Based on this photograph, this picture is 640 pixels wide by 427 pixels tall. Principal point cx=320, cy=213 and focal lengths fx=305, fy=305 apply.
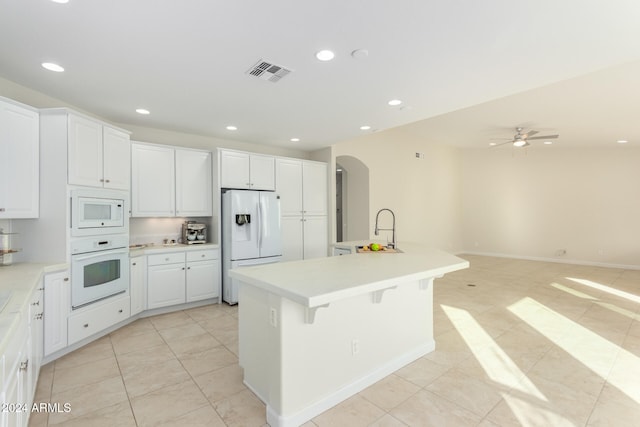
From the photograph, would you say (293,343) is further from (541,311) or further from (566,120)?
(566,120)

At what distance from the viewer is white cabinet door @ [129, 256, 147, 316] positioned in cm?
373

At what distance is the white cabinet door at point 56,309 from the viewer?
2705 millimetres

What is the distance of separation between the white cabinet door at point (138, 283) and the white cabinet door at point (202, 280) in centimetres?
54

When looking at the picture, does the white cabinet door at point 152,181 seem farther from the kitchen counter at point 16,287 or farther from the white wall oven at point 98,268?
the kitchen counter at point 16,287

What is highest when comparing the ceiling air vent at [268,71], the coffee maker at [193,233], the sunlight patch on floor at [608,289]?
the ceiling air vent at [268,71]

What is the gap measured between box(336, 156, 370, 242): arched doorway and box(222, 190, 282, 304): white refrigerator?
224 cm

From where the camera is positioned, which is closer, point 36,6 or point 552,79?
point 36,6

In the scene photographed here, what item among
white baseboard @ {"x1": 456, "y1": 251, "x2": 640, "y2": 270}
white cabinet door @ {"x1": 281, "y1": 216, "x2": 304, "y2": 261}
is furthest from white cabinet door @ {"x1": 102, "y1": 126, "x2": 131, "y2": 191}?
white baseboard @ {"x1": 456, "y1": 251, "x2": 640, "y2": 270}

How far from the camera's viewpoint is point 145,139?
4.35 meters

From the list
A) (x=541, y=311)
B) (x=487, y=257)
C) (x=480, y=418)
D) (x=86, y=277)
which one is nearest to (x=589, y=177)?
(x=487, y=257)

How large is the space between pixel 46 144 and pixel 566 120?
289 inches

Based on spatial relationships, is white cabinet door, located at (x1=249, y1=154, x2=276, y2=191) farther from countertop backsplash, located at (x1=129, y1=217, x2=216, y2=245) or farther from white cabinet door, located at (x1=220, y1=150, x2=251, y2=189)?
countertop backsplash, located at (x1=129, y1=217, x2=216, y2=245)

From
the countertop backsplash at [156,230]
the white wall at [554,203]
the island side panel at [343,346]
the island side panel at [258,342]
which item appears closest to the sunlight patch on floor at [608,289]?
the white wall at [554,203]

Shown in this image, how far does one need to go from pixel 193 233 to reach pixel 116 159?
4.83ft
